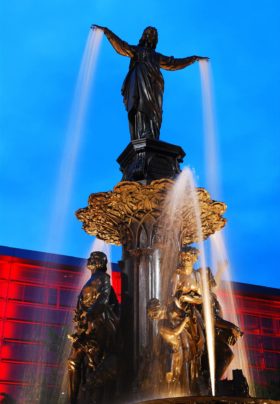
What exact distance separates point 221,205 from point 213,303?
6.97 ft

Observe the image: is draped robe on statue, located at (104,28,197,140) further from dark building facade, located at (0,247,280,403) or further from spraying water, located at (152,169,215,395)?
dark building facade, located at (0,247,280,403)

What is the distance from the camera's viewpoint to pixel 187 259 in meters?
8.51

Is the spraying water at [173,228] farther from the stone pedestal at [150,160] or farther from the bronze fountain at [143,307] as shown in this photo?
the stone pedestal at [150,160]

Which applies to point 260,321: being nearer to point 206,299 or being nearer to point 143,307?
point 143,307

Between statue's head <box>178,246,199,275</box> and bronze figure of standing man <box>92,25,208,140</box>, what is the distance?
2.94m

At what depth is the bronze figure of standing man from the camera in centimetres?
1093

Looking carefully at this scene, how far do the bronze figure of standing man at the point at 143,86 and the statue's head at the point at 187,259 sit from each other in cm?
294

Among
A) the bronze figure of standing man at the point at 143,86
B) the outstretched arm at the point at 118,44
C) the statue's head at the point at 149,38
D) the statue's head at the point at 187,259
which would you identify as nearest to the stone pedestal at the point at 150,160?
the bronze figure of standing man at the point at 143,86

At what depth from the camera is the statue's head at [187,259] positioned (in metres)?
8.44

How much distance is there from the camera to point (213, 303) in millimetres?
8609

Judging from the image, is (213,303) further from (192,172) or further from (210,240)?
(210,240)

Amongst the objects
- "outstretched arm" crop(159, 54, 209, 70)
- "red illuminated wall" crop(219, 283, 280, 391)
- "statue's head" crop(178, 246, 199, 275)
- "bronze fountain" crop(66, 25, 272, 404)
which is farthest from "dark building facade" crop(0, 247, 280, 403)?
"statue's head" crop(178, 246, 199, 275)

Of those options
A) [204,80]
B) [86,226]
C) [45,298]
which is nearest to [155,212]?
[86,226]

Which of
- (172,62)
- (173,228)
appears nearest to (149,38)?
(172,62)
